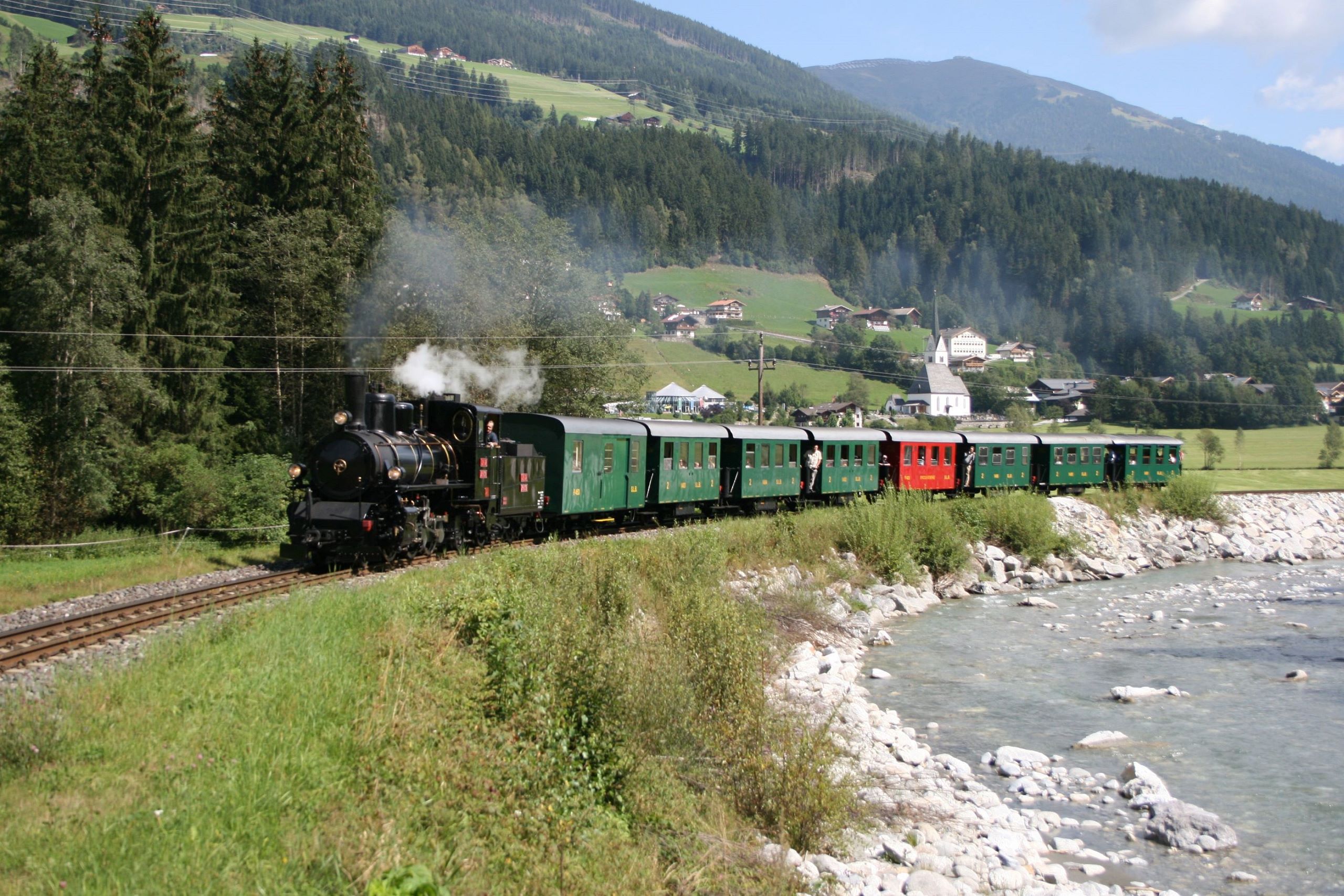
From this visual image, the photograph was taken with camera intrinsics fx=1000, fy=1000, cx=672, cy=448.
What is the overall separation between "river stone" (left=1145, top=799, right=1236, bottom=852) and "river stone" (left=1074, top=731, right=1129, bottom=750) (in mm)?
3137

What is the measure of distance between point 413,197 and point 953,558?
78.5m

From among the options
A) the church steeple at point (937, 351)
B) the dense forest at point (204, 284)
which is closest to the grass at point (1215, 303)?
the church steeple at point (937, 351)

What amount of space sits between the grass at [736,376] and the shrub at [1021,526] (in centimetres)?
7713

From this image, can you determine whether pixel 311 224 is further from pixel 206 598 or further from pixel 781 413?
pixel 781 413

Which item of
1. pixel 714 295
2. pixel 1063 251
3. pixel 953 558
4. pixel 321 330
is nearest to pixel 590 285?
pixel 321 330

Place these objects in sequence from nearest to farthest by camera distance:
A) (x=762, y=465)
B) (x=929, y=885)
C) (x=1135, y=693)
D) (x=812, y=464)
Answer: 1. (x=929, y=885)
2. (x=1135, y=693)
3. (x=762, y=465)
4. (x=812, y=464)

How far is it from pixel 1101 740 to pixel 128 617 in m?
15.6

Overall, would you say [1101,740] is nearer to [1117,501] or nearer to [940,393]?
[1117,501]

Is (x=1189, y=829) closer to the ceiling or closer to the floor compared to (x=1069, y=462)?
closer to the floor

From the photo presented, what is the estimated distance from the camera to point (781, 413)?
94375 millimetres

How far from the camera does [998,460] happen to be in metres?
43.2

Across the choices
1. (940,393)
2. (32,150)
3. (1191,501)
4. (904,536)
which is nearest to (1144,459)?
(1191,501)

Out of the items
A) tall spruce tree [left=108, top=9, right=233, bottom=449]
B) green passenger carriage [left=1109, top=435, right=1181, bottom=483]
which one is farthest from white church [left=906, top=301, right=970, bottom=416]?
tall spruce tree [left=108, top=9, right=233, bottom=449]

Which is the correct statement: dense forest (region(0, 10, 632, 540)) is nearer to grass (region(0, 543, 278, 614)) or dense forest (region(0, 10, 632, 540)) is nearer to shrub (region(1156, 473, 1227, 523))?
grass (region(0, 543, 278, 614))
